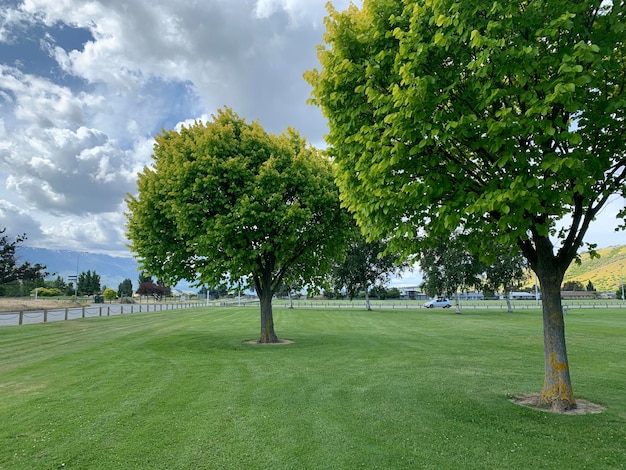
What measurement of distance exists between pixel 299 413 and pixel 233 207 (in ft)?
36.2

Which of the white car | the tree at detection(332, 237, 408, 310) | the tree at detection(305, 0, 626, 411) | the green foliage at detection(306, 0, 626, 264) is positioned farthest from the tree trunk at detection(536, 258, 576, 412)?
the white car

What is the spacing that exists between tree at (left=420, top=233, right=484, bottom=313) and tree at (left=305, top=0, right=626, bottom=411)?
135ft

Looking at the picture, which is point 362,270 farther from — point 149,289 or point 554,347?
point 149,289

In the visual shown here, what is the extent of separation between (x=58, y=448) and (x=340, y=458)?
4.22 m

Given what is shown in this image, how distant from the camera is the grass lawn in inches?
226

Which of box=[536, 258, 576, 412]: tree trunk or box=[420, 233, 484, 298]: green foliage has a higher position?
box=[420, 233, 484, 298]: green foliage

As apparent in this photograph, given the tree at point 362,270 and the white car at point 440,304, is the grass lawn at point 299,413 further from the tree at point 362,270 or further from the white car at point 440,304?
the white car at point 440,304

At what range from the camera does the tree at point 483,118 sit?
6105mm

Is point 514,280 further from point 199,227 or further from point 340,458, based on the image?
point 340,458

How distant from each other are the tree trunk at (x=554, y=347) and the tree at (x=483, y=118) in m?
0.02

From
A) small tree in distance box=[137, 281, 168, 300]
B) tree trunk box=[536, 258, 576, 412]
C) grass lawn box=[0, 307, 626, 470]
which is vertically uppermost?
small tree in distance box=[137, 281, 168, 300]

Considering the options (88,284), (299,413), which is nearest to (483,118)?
(299,413)

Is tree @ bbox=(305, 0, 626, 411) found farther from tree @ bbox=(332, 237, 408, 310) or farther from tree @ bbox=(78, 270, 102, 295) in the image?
tree @ bbox=(78, 270, 102, 295)

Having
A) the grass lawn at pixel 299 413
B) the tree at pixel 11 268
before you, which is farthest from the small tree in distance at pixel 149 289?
the grass lawn at pixel 299 413
